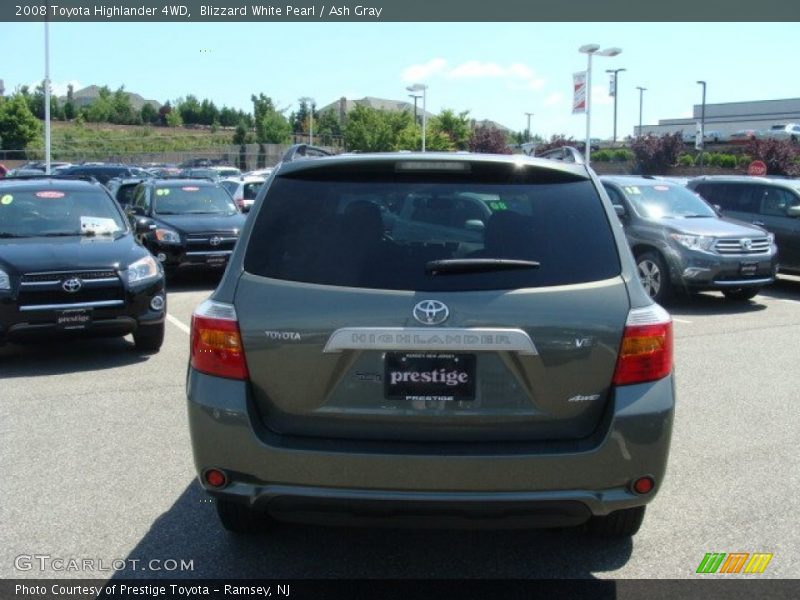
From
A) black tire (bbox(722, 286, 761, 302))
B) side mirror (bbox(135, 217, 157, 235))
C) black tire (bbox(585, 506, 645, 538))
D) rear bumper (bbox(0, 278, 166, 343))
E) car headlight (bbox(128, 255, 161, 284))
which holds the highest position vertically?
side mirror (bbox(135, 217, 157, 235))

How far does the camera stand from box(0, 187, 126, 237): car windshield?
29.7ft

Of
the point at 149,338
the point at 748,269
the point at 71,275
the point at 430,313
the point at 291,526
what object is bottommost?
the point at 291,526

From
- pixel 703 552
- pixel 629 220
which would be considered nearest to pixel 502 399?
pixel 703 552

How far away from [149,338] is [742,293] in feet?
28.9

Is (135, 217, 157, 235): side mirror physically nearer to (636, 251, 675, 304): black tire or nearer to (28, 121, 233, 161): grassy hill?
(636, 251, 675, 304): black tire

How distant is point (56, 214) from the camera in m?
9.34

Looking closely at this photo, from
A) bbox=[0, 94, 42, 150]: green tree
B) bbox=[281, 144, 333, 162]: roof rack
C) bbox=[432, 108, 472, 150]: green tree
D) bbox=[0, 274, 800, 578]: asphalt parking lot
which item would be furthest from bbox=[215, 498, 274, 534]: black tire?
bbox=[0, 94, 42, 150]: green tree

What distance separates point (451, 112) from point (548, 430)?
6154 centimetres

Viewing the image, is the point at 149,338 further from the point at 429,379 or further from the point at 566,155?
the point at 429,379

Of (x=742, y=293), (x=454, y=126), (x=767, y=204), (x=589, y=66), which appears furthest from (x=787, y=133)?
(x=742, y=293)

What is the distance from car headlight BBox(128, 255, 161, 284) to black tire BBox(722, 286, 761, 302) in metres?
8.34

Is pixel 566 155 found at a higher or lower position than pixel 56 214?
higher

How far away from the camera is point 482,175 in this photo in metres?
3.71

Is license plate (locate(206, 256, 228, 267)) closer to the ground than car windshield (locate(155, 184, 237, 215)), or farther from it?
closer to the ground
